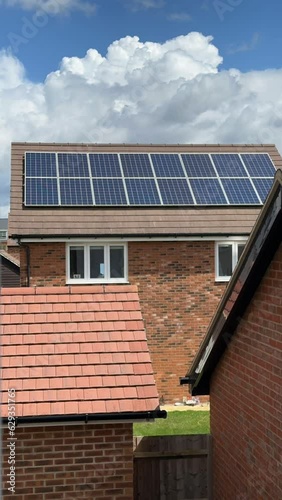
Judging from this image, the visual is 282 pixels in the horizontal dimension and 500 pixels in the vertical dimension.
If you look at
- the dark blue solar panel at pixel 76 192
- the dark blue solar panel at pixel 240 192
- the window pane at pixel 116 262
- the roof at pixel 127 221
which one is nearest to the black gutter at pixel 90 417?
the roof at pixel 127 221

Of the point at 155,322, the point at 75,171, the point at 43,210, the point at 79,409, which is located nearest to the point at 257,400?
the point at 79,409

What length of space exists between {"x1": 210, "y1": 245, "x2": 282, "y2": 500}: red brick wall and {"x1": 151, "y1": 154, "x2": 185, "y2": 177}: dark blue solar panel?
11.6 m

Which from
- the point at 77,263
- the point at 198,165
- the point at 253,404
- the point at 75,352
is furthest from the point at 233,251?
the point at 253,404

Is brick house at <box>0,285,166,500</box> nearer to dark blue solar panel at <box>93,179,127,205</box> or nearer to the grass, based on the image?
the grass

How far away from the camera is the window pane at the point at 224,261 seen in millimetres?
16375

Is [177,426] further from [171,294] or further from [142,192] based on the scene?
[142,192]

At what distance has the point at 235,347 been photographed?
649 cm

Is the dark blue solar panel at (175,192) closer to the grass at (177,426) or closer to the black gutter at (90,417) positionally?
the grass at (177,426)

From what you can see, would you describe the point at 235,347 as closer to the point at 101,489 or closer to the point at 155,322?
the point at 101,489

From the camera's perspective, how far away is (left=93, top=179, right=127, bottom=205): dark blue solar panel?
656 inches

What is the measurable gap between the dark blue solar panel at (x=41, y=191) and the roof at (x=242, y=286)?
32.5ft

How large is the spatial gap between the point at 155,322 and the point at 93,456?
967 centimetres

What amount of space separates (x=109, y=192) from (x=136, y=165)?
1.98m

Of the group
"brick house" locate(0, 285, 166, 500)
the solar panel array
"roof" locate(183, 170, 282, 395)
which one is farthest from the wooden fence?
the solar panel array
